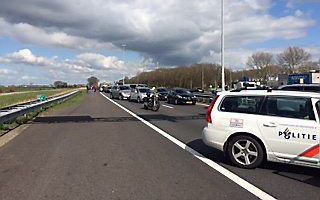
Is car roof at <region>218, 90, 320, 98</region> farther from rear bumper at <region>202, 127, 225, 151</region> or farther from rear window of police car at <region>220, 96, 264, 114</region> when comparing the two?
rear bumper at <region>202, 127, 225, 151</region>

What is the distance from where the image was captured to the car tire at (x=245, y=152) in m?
7.92

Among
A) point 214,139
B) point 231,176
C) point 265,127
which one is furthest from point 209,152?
point 231,176

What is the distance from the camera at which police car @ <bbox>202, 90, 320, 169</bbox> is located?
7324 millimetres

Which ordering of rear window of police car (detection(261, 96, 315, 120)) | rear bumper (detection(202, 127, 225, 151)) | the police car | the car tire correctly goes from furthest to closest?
1. rear bumper (detection(202, 127, 225, 151))
2. the car tire
3. rear window of police car (detection(261, 96, 315, 120))
4. the police car

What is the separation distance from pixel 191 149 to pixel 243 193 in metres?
4.19

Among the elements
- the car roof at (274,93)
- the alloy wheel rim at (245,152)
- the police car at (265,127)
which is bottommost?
the alloy wheel rim at (245,152)

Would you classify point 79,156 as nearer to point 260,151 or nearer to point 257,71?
point 260,151

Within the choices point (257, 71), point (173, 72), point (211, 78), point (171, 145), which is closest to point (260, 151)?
point (171, 145)

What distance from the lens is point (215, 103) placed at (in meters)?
8.80

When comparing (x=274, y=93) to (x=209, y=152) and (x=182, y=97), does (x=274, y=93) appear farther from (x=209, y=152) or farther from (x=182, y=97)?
(x=182, y=97)

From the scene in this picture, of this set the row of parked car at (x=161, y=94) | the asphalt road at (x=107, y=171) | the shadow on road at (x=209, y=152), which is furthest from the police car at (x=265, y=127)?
A: the row of parked car at (x=161, y=94)

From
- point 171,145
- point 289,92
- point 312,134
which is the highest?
point 289,92

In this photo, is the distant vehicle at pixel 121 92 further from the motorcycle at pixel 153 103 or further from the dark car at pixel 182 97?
the motorcycle at pixel 153 103

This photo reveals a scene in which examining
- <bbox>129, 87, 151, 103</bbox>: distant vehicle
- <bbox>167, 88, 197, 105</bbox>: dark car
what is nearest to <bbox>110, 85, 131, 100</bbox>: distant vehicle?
<bbox>129, 87, 151, 103</bbox>: distant vehicle
